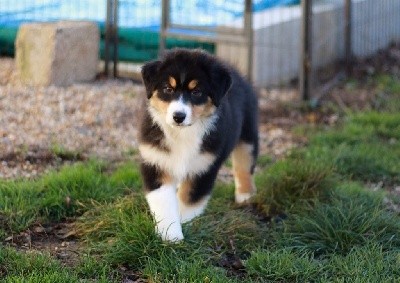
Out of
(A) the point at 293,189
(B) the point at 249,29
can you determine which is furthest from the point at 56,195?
(B) the point at 249,29

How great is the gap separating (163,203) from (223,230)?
47 centimetres

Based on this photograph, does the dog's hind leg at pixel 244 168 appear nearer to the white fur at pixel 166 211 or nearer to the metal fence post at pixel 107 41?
the white fur at pixel 166 211

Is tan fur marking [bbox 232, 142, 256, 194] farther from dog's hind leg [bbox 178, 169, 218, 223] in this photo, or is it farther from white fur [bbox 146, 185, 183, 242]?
white fur [bbox 146, 185, 183, 242]

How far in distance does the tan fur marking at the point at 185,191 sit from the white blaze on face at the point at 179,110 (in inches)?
21.4

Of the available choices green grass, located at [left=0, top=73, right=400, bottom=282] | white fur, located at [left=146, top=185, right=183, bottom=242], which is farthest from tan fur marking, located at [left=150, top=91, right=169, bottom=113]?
green grass, located at [left=0, top=73, right=400, bottom=282]

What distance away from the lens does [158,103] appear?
5504mm

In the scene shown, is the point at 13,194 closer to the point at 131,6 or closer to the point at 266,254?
the point at 266,254

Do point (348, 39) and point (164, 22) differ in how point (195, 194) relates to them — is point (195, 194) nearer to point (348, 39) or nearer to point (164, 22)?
point (164, 22)

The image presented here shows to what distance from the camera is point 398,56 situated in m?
12.1

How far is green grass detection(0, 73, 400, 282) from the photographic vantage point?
16.6 ft

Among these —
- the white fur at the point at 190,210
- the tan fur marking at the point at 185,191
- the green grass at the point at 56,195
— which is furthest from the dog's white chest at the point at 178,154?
the green grass at the point at 56,195

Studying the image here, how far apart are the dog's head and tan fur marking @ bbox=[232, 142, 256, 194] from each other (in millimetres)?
1143

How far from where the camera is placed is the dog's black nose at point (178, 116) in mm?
5234

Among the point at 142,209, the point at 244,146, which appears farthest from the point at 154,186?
the point at 244,146
